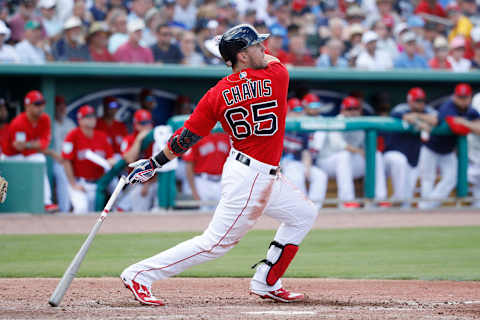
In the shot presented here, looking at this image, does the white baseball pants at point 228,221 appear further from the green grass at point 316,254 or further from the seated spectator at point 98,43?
the seated spectator at point 98,43

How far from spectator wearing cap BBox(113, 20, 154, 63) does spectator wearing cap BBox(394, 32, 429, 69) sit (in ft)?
12.9

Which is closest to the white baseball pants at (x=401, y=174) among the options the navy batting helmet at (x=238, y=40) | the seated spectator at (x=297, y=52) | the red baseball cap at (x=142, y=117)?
the seated spectator at (x=297, y=52)

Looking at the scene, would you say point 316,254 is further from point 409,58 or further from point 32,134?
point 409,58

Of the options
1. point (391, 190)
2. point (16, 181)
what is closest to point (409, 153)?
point (391, 190)

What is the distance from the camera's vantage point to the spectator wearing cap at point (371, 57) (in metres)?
11.3

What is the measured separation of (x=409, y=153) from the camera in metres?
10.2

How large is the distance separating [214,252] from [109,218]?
483cm

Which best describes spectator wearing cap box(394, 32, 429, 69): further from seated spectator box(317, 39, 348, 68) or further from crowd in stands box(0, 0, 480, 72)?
seated spectator box(317, 39, 348, 68)

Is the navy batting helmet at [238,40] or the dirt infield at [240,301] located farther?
the navy batting helmet at [238,40]

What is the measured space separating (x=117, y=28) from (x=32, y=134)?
2229 mm

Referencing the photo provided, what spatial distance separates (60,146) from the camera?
33.0ft

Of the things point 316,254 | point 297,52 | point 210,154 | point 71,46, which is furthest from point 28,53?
point 316,254

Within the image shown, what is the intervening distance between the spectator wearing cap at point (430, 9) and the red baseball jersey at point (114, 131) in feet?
21.4

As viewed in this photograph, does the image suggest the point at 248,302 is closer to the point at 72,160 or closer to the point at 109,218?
the point at 109,218
